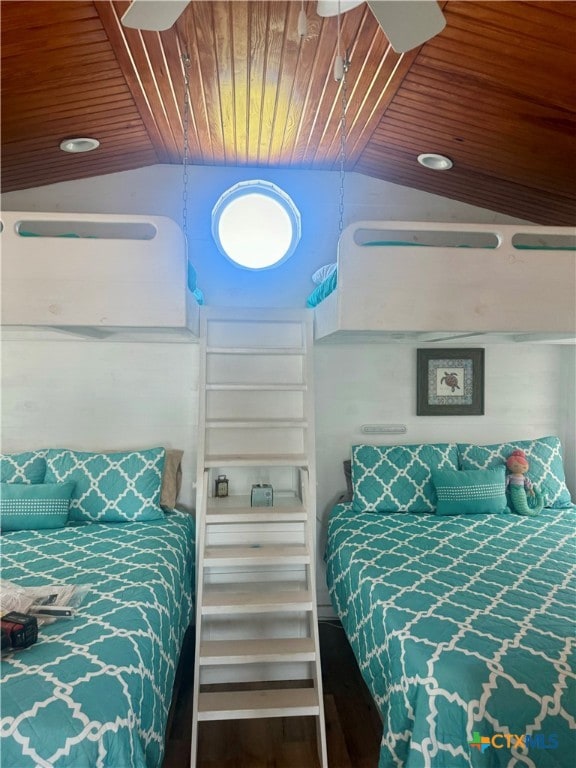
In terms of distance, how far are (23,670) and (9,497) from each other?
1.37m

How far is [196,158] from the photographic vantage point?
297 centimetres

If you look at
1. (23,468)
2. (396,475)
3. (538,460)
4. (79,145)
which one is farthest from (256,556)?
(79,145)

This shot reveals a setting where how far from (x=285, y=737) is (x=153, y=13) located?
2.73 m

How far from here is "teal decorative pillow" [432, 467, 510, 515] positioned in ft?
8.87

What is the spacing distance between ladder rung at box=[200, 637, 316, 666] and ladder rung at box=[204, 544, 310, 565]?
1.13 ft

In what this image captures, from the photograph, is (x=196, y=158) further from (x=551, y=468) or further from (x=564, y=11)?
(x=551, y=468)

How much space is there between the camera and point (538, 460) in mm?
2977

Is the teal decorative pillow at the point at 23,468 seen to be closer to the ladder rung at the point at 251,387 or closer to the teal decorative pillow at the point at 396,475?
the ladder rung at the point at 251,387

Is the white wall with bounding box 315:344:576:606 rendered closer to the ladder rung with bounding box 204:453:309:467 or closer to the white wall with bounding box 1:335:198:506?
the ladder rung with bounding box 204:453:309:467

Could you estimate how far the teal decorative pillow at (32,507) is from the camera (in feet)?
7.92

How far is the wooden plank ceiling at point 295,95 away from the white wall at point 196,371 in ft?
0.44

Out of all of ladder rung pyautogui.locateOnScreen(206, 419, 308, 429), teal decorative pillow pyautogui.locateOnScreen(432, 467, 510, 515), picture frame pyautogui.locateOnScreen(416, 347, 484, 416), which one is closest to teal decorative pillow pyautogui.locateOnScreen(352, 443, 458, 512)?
teal decorative pillow pyautogui.locateOnScreen(432, 467, 510, 515)

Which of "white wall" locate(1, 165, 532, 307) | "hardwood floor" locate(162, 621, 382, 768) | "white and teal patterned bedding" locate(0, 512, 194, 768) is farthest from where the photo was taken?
"white wall" locate(1, 165, 532, 307)

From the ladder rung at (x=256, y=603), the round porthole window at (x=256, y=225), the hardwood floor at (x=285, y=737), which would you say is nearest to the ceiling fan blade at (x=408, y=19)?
the round porthole window at (x=256, y=225)
